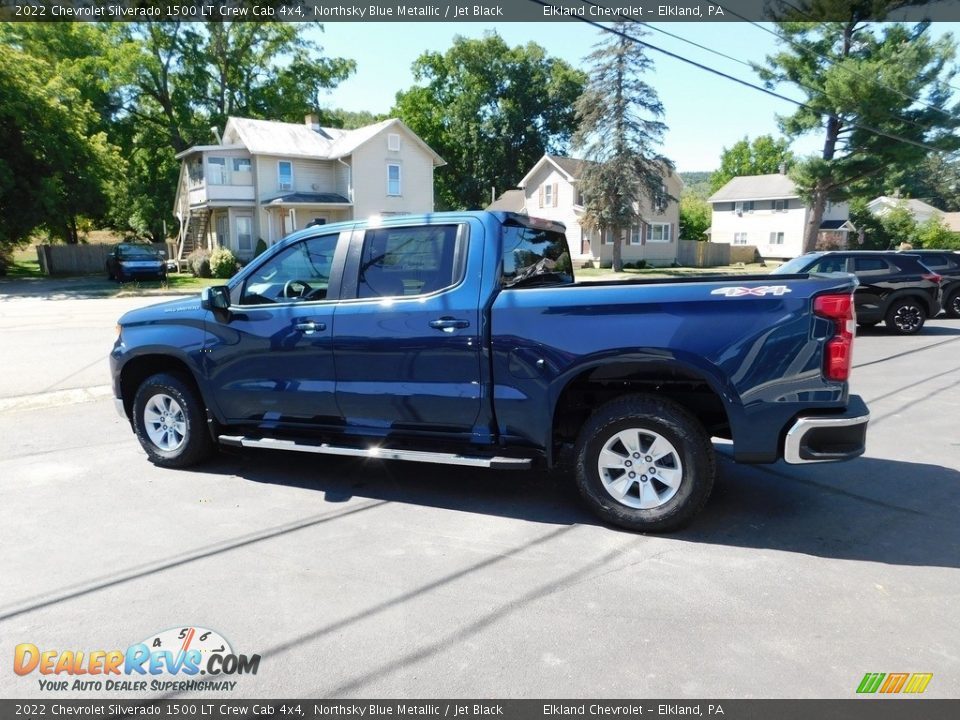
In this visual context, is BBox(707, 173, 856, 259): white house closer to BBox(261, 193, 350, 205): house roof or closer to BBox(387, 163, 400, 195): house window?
BBox(387, 163, 400, 195): house window

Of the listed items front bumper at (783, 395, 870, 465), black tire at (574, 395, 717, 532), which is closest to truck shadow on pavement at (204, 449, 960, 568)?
black tire at (574, 395, 717, 532)

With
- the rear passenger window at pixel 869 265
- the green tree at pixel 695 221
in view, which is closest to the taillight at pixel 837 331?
the rear passenger window at pixel 869 265

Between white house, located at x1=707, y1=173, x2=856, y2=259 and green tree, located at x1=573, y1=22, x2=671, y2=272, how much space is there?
2042cm

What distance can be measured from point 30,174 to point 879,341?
1362 inches

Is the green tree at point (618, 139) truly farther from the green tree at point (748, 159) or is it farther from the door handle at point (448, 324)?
the green tree at point (748, 159)

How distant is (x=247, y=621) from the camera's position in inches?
132

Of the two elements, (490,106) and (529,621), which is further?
(490,106)

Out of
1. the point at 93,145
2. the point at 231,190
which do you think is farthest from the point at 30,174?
the point at 231,190

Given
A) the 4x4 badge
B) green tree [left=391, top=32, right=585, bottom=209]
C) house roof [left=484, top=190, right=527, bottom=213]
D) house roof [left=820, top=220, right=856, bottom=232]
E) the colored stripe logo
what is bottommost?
the colored stripe logo

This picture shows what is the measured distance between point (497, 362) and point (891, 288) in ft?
41.2

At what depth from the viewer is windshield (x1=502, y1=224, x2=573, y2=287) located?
4891 millimetres

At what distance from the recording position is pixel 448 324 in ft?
15.1

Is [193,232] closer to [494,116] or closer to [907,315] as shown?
[494,116]

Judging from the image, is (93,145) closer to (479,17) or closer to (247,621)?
(479,17)
